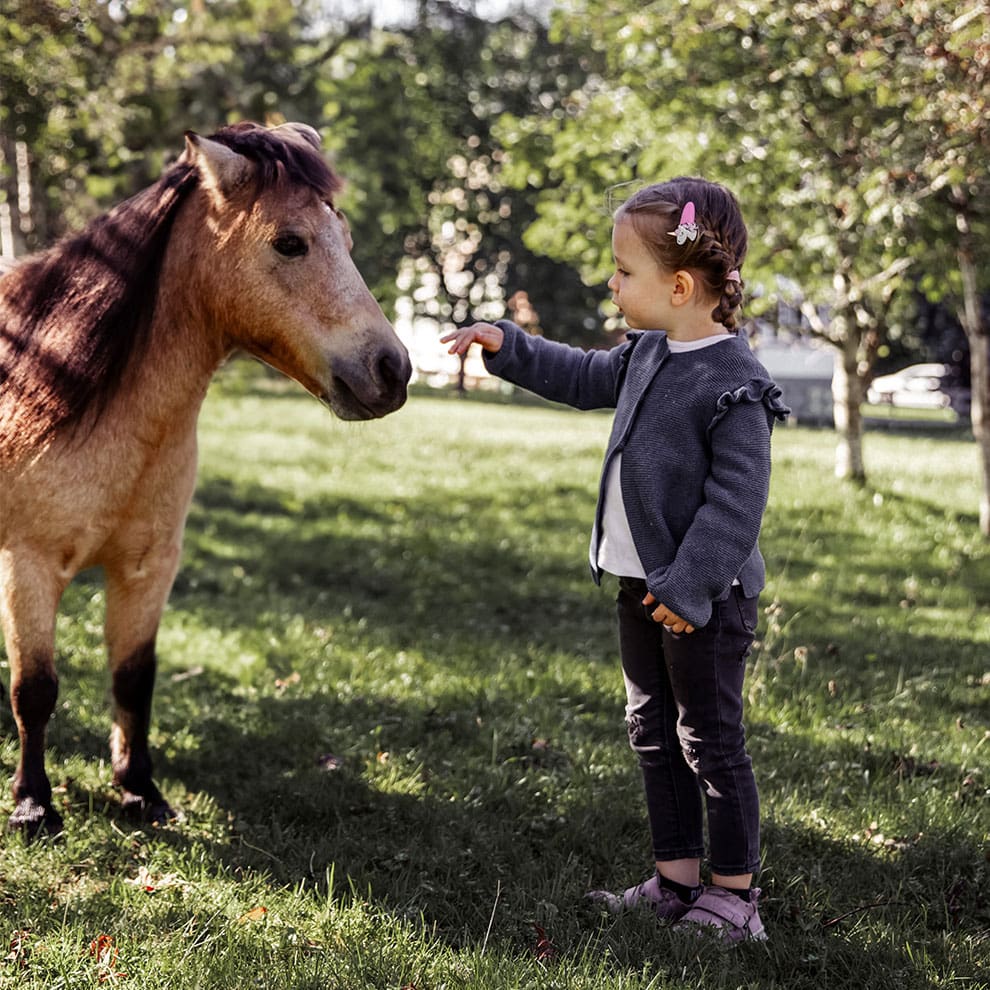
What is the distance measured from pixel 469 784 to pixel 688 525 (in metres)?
1.60

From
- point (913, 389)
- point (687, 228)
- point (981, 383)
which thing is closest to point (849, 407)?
point (981, 383)

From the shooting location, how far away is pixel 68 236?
3.38 metres

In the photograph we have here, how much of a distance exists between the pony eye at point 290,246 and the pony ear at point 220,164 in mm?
219

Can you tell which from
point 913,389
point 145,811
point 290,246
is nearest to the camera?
point 290,246

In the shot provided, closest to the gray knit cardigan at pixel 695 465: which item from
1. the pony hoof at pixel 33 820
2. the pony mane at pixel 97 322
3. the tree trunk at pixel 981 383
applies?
the pony mane at pixel 97 322

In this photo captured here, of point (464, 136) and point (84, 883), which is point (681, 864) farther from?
point (464, 136)

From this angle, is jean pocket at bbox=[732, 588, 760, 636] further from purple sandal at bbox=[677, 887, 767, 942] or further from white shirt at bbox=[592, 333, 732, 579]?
purple sandal at bbox=[677, 887, 767, 942]

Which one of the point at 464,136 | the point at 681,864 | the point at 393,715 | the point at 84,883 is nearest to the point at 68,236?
the point at 84,883

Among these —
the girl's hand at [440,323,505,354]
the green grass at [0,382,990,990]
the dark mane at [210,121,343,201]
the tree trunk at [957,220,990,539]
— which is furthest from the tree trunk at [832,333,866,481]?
the dark mane at [210,121,343,201]

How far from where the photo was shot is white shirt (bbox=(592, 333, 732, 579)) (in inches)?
110

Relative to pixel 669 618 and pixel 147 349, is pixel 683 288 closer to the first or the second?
pixel 669 618

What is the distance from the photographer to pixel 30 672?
325cm

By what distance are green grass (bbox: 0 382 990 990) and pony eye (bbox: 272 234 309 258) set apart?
5.61 feet

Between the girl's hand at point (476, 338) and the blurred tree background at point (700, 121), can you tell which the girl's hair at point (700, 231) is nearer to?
the blurred tree background at point (700, 121)
